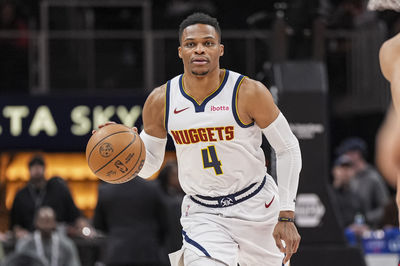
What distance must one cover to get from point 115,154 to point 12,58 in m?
9.68

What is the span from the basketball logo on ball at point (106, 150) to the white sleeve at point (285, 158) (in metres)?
0.98

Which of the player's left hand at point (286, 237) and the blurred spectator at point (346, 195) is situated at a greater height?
the player's left hand at point (286, 237)

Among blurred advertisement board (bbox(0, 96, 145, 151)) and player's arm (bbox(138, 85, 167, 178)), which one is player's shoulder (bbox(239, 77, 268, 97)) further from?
blurred advertisement board (bbox(0, 96, 145, 151))

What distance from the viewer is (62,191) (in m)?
10.3

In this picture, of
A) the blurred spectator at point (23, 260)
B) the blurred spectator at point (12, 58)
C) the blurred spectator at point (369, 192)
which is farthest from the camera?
the blurred spectator at point (12, 58)

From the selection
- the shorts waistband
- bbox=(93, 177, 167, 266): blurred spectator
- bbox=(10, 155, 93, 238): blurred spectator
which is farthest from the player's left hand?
bbox=(10, 155, 93, 238): blurred spectator

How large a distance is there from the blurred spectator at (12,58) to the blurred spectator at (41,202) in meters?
4.28

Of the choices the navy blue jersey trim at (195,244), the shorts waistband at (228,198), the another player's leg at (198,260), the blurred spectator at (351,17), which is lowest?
the another player's leg at (198,260)

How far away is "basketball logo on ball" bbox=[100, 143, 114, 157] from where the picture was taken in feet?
17.5

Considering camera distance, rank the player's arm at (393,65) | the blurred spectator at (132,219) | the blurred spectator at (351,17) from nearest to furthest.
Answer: the player's arm at (393,65) → the blurred spectator at (132,219) → the blurred spectator at (351,17)

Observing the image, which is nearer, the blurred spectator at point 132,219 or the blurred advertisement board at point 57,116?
the blurred spectator at point 132,219

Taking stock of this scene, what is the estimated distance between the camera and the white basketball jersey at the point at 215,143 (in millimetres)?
5383

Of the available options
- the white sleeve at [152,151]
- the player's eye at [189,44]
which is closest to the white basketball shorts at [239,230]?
the white sleeve at [152,151]

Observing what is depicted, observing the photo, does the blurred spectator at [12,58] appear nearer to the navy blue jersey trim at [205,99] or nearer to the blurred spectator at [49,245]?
the blurred spectator at [49,245]
